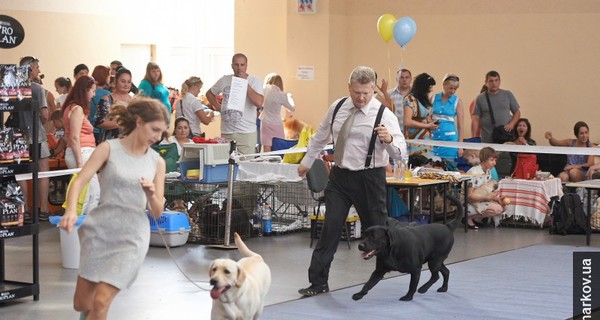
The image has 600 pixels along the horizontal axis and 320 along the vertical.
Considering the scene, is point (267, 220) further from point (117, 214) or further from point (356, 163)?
point (117, 214)

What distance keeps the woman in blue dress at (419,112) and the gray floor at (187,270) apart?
4.81 ft

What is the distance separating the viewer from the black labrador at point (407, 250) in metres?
6.82

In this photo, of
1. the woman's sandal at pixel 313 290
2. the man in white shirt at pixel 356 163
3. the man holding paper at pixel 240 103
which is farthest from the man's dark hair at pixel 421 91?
the woman's sandal at pixel 313 290

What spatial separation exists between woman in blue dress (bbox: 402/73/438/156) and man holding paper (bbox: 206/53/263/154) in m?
1.83

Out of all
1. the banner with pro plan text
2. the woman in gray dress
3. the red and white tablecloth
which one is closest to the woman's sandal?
the banner with pro plan text

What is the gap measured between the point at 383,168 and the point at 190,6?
44.2ft

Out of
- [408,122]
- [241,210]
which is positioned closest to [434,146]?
[408,122]

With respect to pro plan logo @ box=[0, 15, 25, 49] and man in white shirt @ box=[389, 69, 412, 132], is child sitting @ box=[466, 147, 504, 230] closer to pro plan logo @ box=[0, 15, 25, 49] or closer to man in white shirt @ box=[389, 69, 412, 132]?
man in white shirt @ box=[389, 69, 412, 132]

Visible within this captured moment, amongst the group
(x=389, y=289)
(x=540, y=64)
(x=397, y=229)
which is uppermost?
(x=540, y=64)

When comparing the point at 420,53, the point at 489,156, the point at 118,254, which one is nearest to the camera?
the point at 118,254

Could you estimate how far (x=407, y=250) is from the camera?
7004mm

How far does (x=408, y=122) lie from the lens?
1194 centimetres

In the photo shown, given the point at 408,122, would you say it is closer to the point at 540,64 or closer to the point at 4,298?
the point at 540,64

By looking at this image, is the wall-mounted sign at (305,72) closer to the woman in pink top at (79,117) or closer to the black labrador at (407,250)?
the woman in pink top at (79,117)
